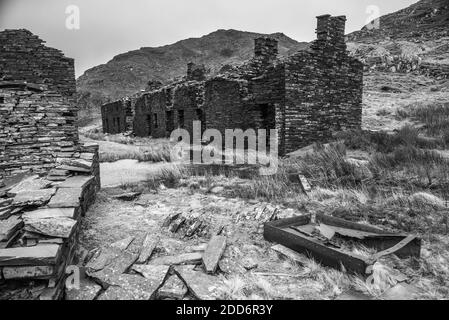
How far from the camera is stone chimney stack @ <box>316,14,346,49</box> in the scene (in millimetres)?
10828

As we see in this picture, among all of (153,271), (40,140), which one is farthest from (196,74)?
(153,271)

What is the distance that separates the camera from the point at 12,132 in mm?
6797

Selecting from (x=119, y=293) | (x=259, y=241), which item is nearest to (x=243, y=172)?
(x=259, y=241)

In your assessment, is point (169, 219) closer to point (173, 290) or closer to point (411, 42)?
point (173, 290)

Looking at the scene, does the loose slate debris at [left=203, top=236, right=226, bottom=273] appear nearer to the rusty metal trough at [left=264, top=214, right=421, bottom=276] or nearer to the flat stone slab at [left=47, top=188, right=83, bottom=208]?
the rusty metal trough at [left=264, top=214, right=421, bottom=276]

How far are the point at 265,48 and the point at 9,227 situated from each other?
11.6 m

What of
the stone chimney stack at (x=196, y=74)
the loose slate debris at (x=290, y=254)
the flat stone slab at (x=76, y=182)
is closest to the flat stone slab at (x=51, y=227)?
the flat stone slab at (x=76, y=182)

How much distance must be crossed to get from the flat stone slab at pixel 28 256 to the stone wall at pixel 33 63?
5.50m

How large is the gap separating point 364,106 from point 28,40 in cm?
1470

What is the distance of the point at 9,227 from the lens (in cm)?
303

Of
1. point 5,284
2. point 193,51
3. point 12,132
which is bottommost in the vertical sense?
point 5,284

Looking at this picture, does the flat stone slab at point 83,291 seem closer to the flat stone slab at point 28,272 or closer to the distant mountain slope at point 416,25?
the flat stone slab at point 28,272

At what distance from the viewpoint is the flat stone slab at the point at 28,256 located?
2.55m
